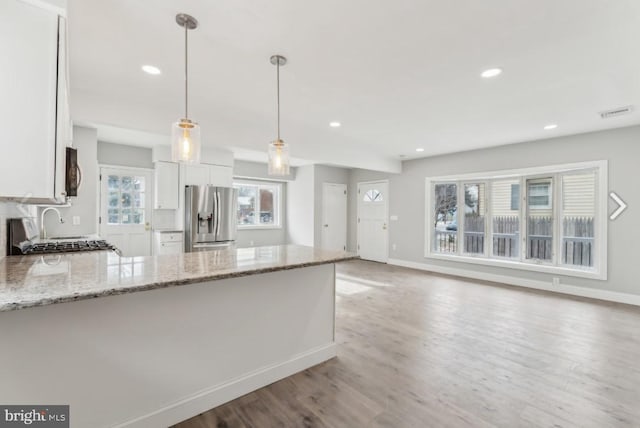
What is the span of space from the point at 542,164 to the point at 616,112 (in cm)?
145

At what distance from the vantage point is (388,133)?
4566 mm

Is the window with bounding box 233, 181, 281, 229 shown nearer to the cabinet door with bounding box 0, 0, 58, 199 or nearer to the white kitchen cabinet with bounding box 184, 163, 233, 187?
the white kitchen cabinet with bounding box 184, 163, 233, 187

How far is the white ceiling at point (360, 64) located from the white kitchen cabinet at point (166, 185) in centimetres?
90

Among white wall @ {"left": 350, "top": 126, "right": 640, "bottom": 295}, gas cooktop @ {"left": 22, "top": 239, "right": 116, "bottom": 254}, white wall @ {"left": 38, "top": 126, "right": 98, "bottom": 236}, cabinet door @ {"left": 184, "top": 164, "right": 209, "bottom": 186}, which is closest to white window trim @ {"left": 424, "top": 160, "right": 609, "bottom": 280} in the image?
white wall @ {"left": 350, "top": 126, "right": 640, "bottom": 295}

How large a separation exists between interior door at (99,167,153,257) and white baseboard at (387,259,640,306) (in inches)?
217

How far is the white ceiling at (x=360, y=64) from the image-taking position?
1.82 metres

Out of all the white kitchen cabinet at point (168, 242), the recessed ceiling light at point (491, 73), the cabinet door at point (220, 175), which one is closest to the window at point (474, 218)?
the recessed ceiling light at point (491, 73)

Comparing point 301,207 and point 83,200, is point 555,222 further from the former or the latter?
point 83,200

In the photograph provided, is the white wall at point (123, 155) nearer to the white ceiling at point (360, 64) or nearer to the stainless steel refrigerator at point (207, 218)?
the white ceiling at point (360, 64)

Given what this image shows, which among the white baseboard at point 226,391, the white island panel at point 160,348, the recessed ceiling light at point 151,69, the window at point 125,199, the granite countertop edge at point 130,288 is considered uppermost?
the recessed ceiling light at point 151,69

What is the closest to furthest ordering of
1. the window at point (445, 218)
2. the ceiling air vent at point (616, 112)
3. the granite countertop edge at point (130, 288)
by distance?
the granite countertop edge at point (130, 288) < the ceiling air vent at point (616, 112) < the window at point (445, 218)

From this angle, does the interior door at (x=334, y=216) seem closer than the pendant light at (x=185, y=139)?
No

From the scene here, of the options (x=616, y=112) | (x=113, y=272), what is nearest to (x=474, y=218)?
(x=616, y=112)

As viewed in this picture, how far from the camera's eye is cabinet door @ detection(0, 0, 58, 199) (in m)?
1.27
